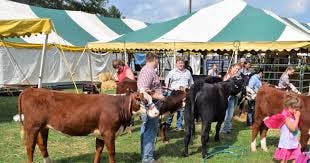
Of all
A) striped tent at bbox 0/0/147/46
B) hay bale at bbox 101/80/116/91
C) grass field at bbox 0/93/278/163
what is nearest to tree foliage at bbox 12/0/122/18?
striped tent at bbox 0/0/147/46

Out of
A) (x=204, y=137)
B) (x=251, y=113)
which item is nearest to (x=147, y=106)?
(x=204, y=137)

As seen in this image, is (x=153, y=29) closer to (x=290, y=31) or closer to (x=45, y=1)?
(x=290, y=31)

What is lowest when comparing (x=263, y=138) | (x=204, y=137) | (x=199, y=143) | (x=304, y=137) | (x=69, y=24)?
(x=199, y=143)

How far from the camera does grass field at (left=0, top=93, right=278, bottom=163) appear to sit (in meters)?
7.32

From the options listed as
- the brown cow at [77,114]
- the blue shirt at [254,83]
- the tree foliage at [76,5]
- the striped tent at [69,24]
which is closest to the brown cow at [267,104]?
the blue shirt at [254,83]

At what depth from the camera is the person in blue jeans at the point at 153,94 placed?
6.57m

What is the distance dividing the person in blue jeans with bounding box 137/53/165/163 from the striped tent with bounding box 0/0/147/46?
13525 millimetres

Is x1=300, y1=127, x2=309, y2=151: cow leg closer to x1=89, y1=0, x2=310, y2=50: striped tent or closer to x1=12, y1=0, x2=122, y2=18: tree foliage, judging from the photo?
x1=89, y1=0, x2=310, y2=50: striped tent

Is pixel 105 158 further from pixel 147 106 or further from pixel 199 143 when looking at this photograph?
pixel 199 143

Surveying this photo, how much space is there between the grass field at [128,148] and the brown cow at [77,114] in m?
1.17

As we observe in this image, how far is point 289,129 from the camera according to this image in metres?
Answer: 6.31

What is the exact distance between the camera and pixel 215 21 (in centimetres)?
1505

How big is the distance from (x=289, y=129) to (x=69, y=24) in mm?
18395

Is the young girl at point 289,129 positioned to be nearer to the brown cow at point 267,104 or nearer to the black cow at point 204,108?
the brown cow at point 267,104
